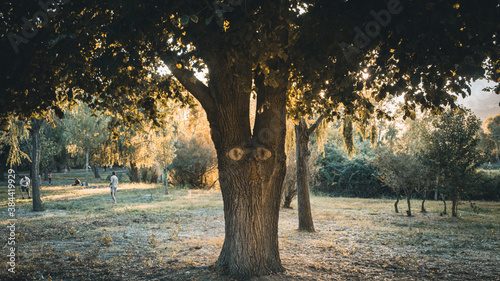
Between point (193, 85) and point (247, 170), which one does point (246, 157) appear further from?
point (193, 85)

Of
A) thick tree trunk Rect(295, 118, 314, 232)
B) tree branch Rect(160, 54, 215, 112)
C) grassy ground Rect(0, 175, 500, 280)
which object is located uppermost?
tree branch Rect(160, 54, 215, 112)

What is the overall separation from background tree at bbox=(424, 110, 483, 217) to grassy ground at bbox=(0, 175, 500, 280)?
1958mm

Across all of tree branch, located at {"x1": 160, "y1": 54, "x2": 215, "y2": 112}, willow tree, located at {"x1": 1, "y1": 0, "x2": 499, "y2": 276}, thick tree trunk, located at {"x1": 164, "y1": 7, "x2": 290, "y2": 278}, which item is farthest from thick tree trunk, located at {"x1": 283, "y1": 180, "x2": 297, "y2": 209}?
tree branch, located at {"x1": 160, "y1": 54, "x2": 215, "y2": 112}

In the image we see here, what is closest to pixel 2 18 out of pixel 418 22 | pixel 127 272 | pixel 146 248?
pixel 127 272

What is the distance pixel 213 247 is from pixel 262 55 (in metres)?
5.60

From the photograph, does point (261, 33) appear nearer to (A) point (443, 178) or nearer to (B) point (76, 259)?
(B) point (76, 259)

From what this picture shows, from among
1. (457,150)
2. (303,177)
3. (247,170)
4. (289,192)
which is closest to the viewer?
(247,170)

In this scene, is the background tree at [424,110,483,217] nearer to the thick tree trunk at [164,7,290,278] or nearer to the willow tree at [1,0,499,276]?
the willow tree at [1,0,499,276]

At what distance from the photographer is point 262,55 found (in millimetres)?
4730

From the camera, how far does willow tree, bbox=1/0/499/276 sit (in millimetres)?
3867

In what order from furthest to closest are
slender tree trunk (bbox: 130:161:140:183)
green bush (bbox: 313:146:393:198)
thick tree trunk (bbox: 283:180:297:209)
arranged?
slender tree trunk (bbox: 130:161:140:183) → green bush (bbox: 313:146:393:198) → thick tree trunk (bbox: 283:180:297:209)

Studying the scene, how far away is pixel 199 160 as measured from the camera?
97.9 feet

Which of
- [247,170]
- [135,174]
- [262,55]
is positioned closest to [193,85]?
[262,55]

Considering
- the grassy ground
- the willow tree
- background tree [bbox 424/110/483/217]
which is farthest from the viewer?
background tree [bbox 424/110/483/217]
